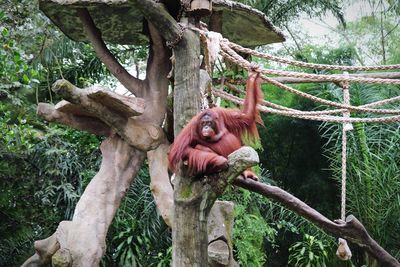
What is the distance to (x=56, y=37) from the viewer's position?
6.25 m

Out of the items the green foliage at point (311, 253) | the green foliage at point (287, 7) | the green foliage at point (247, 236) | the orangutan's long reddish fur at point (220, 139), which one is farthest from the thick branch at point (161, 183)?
the green foliage at point (287, 7)

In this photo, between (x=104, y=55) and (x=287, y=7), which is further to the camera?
(x=287, y=7)

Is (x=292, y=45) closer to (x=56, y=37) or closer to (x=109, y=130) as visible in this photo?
(x=56, y=37)

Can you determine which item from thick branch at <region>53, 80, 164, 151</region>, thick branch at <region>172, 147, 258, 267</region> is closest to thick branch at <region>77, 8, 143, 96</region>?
thick branch at <region>53, 80, 164, 151</region>

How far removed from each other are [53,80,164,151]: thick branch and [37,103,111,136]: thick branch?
21 centimetres

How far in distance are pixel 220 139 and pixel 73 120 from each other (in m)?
1.86

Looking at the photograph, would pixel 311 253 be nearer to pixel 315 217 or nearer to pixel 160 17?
pixel 315 217

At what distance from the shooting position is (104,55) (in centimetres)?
495

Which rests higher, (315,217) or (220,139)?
(220,139)

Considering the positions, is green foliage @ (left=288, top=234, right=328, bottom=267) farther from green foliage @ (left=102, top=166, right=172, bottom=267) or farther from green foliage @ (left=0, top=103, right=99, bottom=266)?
green foliage @ (left=0, top=103, right=99, bottom=266)

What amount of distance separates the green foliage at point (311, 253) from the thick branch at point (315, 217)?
3442mm

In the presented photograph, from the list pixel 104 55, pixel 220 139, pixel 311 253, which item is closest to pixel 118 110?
pixel 104 55

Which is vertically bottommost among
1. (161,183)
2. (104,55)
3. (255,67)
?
(161,183)

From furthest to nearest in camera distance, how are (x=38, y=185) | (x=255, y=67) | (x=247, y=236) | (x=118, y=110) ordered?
(x=38, y=185) < (x=247, y=236) < (x=118, y=110) < (x=255, y=67)
